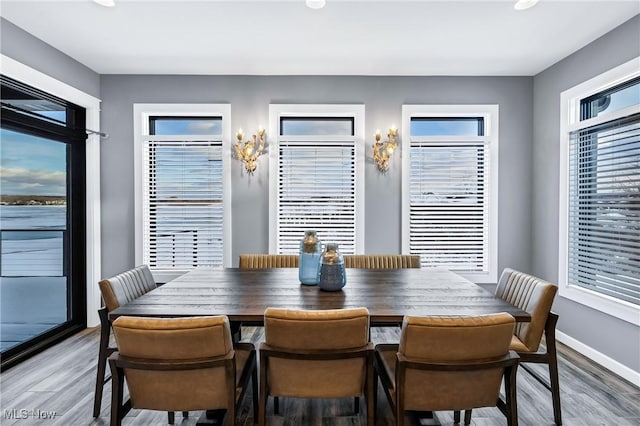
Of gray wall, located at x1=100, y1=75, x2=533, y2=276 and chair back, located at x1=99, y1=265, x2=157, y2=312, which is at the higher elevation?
gray wall, located at x1=100, y1=75, x2=533, y2=276

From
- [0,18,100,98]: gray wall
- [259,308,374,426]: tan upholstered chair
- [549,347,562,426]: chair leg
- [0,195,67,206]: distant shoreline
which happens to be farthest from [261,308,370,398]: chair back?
[0,18,100,98]: gray wall

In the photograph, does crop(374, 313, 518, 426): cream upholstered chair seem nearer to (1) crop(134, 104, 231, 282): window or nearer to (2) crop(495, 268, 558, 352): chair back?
(2) crop(495, 268, 558, 352): chair back

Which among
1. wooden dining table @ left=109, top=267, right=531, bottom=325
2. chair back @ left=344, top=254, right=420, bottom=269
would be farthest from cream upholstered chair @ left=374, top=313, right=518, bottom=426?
chair back @ left=344, top=254, right=420, bottom=269

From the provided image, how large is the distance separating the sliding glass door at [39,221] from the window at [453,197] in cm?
359

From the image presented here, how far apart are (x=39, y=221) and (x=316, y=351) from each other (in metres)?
3.28

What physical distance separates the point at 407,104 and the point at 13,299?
4.43m

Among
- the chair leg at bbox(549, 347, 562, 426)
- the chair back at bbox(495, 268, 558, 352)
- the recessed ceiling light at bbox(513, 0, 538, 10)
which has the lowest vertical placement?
the chair leg at bbox(549, 347, 562, 426)

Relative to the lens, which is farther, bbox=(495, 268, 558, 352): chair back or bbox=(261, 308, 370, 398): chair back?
bbox=(495, 268, 558, 352): chair back

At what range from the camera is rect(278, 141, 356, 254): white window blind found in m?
3.76

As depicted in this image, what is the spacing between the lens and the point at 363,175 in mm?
3738

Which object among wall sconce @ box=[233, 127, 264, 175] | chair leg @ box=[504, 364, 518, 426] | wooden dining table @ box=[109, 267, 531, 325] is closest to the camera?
chair leg @ box=[504, 364, 518, 426]

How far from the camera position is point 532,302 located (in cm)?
203

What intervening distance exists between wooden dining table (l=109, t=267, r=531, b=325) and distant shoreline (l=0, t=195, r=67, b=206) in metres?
1.83

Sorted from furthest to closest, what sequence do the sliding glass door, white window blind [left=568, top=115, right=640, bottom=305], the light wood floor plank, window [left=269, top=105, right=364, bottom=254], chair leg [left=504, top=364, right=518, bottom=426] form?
window [left=269, top=105, right=364, bottom=254], the sliding glass door, white window blind [left=568, top=115, right=640, bottom=305], the light wood floor plank, chair leg [left=504, top=364, right=518, bottom=426]
